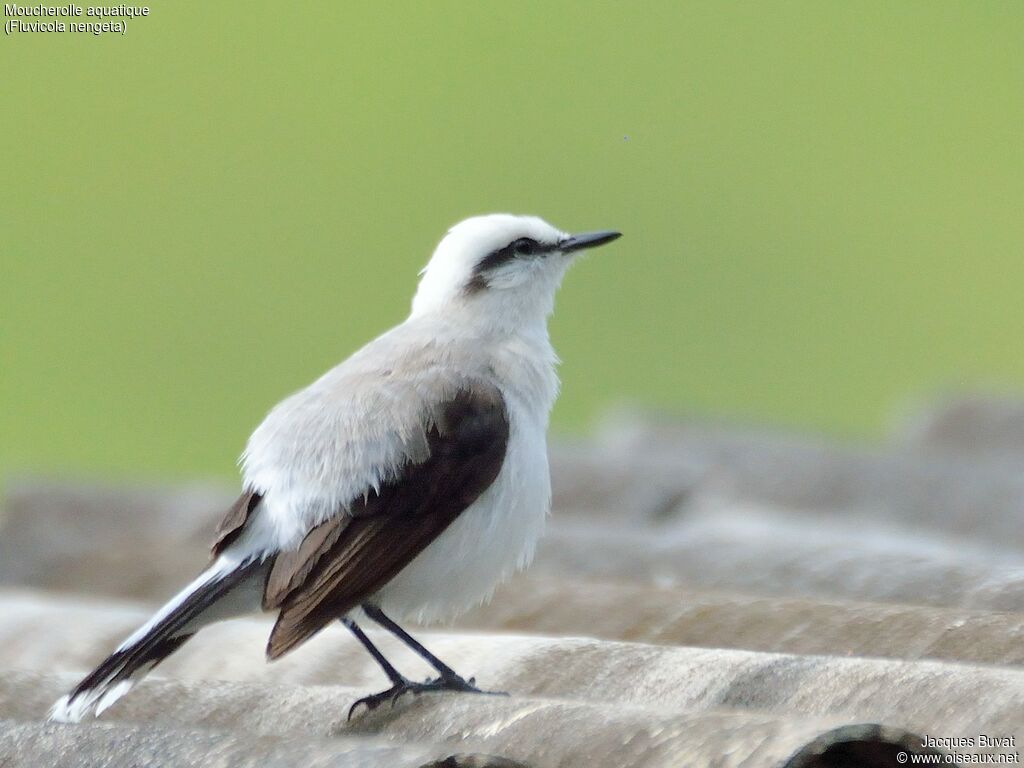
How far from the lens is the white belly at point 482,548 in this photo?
405 centimetres

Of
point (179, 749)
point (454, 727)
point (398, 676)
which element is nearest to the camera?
point (179, 749)

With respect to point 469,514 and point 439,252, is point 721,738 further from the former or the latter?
point 439,252

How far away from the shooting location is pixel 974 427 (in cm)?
913

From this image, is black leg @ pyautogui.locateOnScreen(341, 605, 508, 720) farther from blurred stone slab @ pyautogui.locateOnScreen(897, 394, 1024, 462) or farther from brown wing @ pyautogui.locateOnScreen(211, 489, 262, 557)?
blurred stone slab @ pyautogui.locateOnScreen(897, 394, 1024, 462)

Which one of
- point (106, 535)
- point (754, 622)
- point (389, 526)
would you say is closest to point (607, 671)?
point (754, 622)

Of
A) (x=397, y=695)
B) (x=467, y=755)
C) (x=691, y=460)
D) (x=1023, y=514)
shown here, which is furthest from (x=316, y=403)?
(x=691, y=460)

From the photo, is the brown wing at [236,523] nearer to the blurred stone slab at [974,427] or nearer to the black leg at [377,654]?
the black leg at [377,654]

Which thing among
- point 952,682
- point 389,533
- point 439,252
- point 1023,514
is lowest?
point 1023,514

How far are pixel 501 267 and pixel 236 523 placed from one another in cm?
142

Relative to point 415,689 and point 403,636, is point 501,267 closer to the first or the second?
point 403,636

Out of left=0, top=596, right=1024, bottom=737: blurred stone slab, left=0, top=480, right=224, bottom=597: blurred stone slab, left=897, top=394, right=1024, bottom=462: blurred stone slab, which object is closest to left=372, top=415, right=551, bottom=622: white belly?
left=0, top=596, right=1024, bottom=737: blurred stone slab

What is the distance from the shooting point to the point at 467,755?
2.47m

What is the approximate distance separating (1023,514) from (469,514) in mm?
3052

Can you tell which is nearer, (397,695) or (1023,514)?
(397,695)
